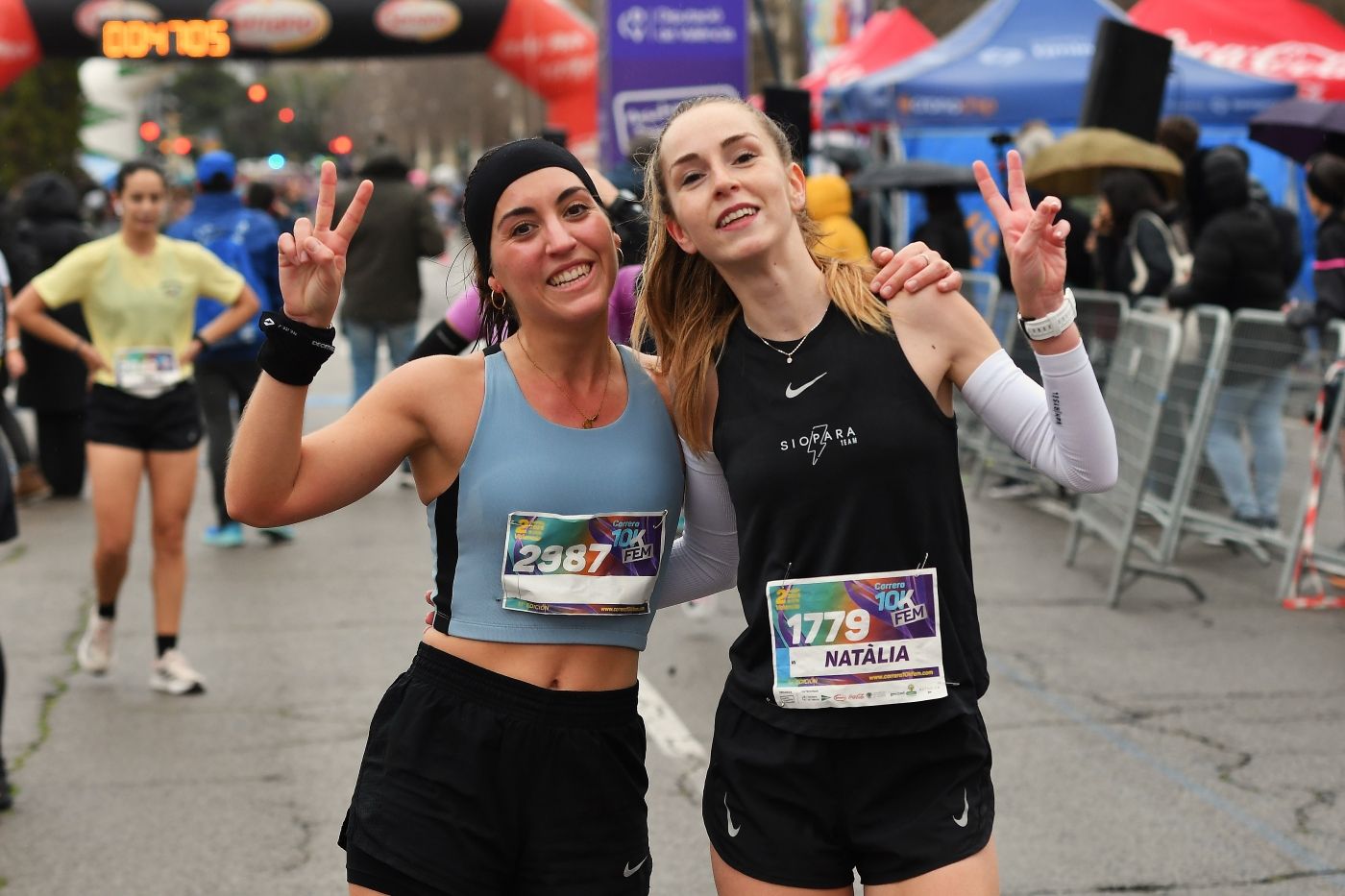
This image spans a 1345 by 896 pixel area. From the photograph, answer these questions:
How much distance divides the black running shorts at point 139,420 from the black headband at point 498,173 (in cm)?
426

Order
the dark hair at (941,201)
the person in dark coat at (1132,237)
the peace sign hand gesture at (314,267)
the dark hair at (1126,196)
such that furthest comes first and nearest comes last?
the dark hair at (941,201)
the dark hair at (1126,196)
the person in dark coat at (1132,237)
the peace sign hand gesture at (314,267)

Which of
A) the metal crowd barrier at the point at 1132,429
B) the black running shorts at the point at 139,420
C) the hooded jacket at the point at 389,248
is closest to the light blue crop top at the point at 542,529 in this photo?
the black running shorts at the point at 139,420

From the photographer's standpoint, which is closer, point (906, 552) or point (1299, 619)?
point (906, 552)

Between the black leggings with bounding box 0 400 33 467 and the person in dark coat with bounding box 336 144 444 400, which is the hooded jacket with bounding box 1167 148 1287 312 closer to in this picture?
the person in dark coat with bounding box 336 144 444 400

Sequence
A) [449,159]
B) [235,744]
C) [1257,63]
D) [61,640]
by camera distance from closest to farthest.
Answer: [235,744] < [61,640] < [1257,63] < [449,159]

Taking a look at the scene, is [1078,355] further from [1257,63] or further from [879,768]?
[1257,63]

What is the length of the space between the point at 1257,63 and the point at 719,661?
39.2 ft

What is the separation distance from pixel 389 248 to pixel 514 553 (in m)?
9.08

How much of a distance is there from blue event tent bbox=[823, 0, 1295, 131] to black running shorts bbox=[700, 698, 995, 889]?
13232mm

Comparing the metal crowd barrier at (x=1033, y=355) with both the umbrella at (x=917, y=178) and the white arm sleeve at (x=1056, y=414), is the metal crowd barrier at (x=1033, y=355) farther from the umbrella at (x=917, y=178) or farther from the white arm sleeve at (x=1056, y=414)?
the white arm sleeve at (x=1056, y=414)

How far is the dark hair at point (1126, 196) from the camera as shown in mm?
10477

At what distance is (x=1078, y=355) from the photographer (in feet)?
8.72

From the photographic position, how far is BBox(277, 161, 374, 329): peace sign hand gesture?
2615mm

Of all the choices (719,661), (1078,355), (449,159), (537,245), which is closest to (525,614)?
(537,245)
